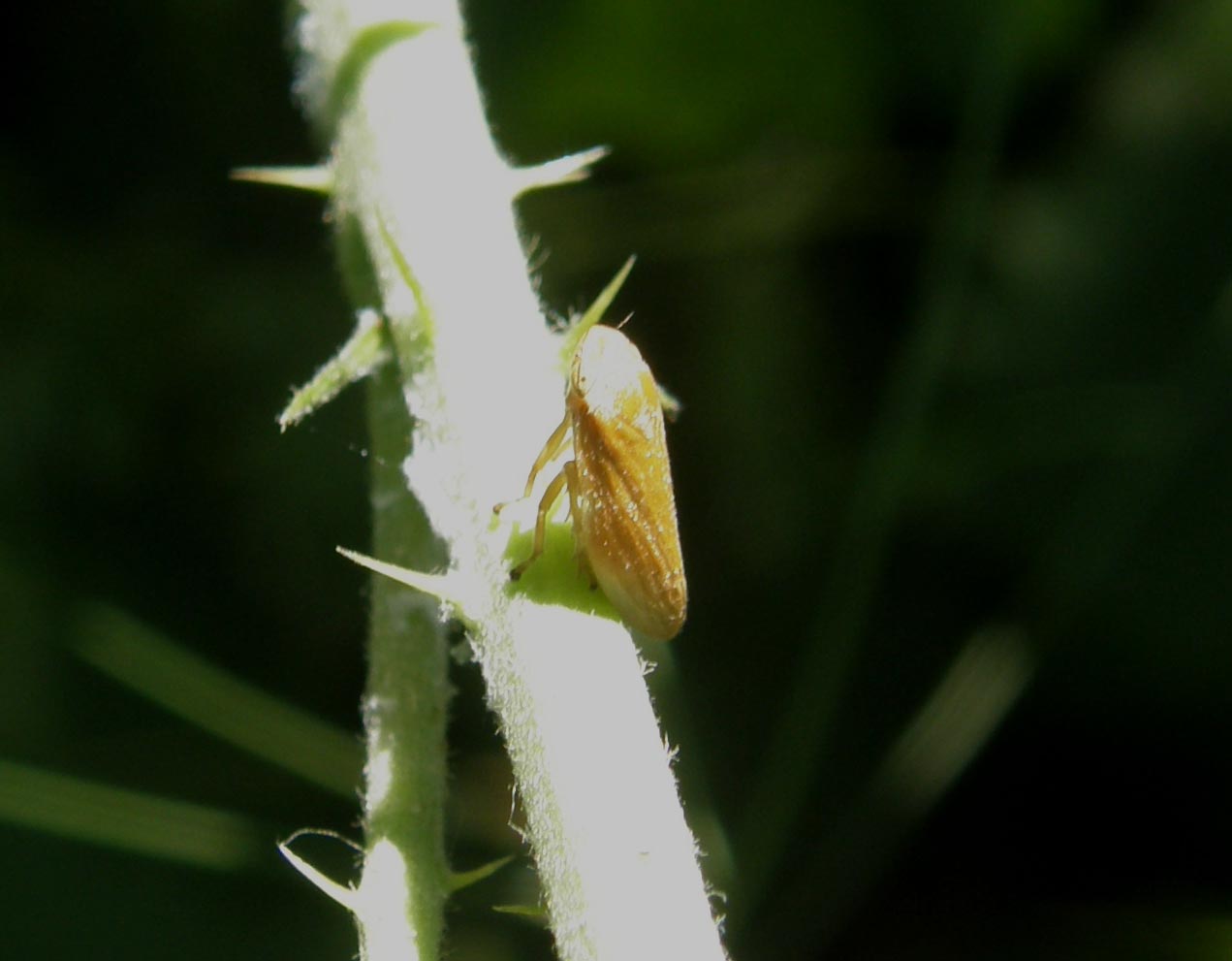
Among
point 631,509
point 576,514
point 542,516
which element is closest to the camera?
point 542,516

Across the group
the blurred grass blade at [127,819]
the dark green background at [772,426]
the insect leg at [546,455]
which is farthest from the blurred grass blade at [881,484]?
the insect leg at [546,455]

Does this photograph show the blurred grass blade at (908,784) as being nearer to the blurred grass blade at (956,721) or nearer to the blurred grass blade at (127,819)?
the blurred grass blade at (956,721)

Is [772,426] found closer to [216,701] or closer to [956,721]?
[956,721]

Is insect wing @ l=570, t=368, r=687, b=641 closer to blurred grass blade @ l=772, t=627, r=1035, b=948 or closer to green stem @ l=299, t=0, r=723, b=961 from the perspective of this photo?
green stem @ l=299, t=0, r=723, b=961

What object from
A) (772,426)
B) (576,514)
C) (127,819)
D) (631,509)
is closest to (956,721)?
(772,426)

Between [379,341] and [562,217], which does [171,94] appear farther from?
[379,341]

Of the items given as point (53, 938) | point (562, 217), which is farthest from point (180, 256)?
point (53, 938)

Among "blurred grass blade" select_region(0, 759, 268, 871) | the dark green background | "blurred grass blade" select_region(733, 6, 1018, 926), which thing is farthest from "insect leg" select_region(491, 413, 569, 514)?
"blurred grass blade" select_region(0, 759, 268, 871)
